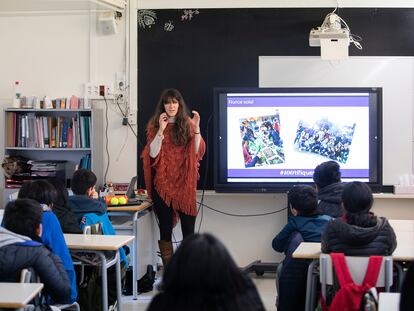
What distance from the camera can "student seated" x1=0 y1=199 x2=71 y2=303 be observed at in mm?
2654

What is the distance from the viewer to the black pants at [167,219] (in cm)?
516

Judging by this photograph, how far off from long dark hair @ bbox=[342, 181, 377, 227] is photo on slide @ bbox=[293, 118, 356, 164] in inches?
97.3

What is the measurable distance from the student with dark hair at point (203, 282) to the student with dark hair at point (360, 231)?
1902 mm

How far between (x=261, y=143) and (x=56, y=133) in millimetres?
2028

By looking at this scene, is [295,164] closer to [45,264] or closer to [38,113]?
[38,113]

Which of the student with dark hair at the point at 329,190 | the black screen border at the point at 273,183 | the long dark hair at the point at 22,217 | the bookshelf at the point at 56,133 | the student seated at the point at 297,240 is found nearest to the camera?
the long dark hair at the point at 22,217

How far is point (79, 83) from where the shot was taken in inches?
241

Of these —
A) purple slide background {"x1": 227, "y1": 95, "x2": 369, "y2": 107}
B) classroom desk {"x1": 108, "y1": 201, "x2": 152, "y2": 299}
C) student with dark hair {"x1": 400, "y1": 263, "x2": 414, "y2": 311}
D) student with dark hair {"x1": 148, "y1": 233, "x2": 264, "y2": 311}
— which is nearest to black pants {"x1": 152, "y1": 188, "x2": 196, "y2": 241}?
classroom desk {"x1": 108, "y1": 201, "x2": 152, "y2": 299}

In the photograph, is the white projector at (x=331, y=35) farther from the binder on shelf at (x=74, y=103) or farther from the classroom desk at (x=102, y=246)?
the classroom desk at (x=102, y=246)

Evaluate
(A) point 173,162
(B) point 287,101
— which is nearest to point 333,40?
(B) point 287,101

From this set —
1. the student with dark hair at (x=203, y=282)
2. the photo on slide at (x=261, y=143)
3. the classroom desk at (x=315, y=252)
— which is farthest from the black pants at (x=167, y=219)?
the student with dark hair at (x=203, y=282)

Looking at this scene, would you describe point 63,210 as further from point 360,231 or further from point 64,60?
point 64,60

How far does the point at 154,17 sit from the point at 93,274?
10.2 feet

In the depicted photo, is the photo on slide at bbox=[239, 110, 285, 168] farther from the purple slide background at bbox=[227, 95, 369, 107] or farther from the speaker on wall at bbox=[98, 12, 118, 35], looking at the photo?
the speaker on wall at bbox=[98, 12, 118, 35]
